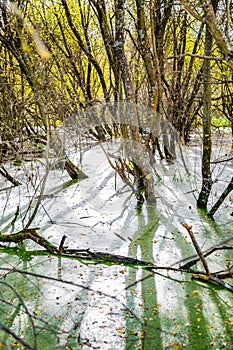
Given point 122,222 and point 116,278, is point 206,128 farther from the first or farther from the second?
point 116,278

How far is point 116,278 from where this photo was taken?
2.29 meters

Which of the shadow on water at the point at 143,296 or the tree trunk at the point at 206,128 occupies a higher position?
the tree trunk at the point at 206,128

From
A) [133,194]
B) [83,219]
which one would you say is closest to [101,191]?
[133,194]

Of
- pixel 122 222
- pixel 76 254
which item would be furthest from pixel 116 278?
pixel 122 222

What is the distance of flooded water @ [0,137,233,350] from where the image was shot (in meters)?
1.74

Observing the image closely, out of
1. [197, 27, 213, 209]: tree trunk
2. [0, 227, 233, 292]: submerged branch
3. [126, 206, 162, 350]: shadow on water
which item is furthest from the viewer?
[197, 27, 213, 209]: tree trunk

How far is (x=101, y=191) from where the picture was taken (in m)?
4.11

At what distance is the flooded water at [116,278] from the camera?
1.74 metres

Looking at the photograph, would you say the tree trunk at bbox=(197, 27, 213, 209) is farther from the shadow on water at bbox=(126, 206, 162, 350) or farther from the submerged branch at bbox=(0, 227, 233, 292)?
the submerged branch at bbox=(0, 227, 233, 292)

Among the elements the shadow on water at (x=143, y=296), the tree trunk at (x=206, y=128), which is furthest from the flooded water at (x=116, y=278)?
the tree trunk at (x=206, y=128)

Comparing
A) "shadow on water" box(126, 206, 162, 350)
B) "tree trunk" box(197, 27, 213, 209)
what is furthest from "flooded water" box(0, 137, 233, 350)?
"tree trunk" box(197, 27, 213, 209)

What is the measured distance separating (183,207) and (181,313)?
170 cm

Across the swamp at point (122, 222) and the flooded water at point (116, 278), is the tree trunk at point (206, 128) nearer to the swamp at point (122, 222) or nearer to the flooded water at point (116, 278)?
the swamp at point (122, 222)

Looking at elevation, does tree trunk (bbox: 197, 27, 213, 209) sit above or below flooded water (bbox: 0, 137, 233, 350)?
above
